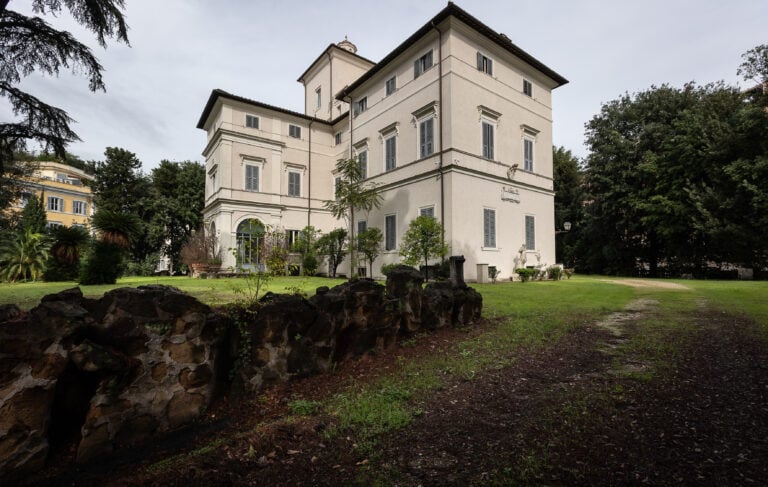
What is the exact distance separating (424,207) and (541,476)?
48.8ft

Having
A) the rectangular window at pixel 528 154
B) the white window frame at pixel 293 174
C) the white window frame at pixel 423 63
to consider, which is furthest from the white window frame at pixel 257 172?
the rectangular window at pixel 528 154

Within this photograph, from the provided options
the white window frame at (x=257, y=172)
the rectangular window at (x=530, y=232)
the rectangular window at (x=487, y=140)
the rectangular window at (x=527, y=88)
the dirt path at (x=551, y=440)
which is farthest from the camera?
the white window frame at (x=257, y=172)

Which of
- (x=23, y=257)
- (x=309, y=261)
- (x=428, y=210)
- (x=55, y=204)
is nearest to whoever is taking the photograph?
(x=23, y=257)

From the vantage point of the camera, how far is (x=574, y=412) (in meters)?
2.96

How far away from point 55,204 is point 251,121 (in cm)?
3588

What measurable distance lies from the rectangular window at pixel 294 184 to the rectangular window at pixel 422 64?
10.7m

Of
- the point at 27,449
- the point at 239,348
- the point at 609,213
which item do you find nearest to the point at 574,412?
the point at 239,348

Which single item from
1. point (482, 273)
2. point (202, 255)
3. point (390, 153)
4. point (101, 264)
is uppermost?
point (390, 153)

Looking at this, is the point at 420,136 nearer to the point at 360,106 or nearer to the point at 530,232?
the point at 360,106

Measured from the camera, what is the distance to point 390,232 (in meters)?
18.6

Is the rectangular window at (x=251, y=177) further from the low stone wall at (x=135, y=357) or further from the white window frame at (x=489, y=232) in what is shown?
the low stone wall at (x=135, y=357)

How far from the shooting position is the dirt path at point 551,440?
218 centimetres

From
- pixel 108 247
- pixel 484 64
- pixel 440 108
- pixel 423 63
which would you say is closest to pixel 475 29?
pixel 484 64

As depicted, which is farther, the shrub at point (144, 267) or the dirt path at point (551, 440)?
the shrub at point (144, 267)
